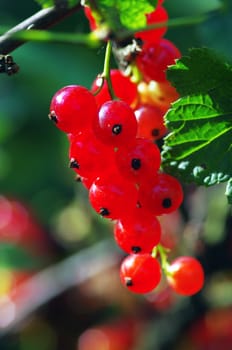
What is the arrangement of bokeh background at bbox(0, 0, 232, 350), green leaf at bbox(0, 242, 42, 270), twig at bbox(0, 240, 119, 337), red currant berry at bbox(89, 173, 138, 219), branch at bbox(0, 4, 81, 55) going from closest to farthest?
branch at bbox(0, 4, 81, 55) → red currant berry at bbox(89, 173, 138, 219) → bokeh background at bbox(0, 0, 232, 350) → twig at bbox(0, 240, 119, 337) → green leaf at bbox(0, 242, 42, 270)

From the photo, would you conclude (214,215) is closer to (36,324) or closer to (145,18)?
(36,324)

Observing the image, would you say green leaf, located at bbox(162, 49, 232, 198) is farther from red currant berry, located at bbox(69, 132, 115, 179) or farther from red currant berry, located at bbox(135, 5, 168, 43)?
red currant berry, located at bbox(135, 5, 168, 43)

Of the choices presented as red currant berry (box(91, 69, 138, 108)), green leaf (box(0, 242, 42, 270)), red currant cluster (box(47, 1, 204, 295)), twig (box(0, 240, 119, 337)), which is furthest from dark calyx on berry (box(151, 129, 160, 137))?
green leaf (box(0, 242, 42, 270))

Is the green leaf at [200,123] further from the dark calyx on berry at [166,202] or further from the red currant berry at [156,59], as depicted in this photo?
the red currant berry at [156,59]

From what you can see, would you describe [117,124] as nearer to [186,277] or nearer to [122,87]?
[122,87]

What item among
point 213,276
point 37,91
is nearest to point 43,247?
point 37,91

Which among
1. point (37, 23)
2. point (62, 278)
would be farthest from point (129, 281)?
point (62, 278)
